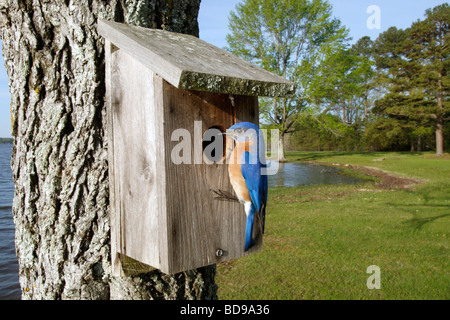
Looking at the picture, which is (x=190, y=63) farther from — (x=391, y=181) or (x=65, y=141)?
(x=391, y=181)

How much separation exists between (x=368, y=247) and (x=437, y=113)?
23.8 metres

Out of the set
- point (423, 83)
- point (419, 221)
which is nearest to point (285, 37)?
point (423, 83)

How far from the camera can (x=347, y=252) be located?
565cm

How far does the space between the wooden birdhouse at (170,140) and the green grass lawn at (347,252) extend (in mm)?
2853

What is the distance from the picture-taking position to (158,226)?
1.60m

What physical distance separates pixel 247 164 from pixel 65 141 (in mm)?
1030

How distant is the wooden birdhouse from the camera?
61.1 inches

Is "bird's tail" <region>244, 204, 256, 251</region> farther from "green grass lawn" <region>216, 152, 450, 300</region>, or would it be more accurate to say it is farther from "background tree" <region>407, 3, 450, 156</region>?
"background tree" <region>407, 3, 450, 156</region>

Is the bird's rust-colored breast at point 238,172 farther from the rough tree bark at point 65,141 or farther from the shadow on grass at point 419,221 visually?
the shadow on grass at point 419,221

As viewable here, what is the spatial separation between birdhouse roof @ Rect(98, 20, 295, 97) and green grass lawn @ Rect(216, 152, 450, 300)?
3.18 metres
